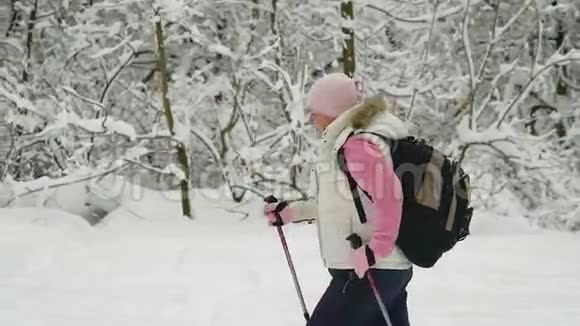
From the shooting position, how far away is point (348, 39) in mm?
10180

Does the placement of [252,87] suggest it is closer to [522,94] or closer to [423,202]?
[522,94]

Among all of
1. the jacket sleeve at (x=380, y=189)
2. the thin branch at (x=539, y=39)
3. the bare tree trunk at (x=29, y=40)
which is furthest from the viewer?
the bare tree trunk at (x=29, y=40)

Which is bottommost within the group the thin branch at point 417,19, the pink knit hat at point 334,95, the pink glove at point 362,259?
the thin branch at point 417,19

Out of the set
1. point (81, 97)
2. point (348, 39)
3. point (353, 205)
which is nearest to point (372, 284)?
point (353, 205)

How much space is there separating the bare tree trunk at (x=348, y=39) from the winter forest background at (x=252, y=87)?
20mm

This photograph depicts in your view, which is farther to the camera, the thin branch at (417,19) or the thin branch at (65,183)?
the thin branch at (417,19)

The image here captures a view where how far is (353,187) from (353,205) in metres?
0.08

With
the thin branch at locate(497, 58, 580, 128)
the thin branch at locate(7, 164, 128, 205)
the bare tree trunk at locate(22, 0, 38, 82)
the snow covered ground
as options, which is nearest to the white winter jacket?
the snow covered ground

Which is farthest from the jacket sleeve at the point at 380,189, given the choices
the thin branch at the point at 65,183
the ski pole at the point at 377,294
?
the thin branch at the point at 65,183

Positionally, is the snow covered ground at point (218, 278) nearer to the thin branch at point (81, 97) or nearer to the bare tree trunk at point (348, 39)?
the thin branch at point (81, 97)

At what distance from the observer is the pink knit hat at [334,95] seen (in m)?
2.71

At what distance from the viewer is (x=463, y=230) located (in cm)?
267

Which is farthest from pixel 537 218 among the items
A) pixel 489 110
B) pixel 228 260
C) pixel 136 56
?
pixel 136 56

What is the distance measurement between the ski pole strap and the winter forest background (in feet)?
23.4
